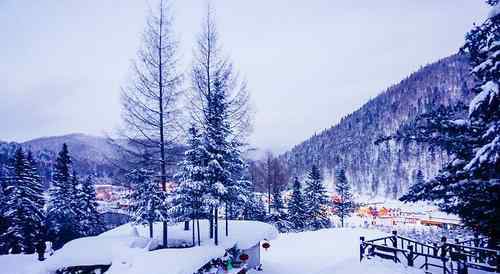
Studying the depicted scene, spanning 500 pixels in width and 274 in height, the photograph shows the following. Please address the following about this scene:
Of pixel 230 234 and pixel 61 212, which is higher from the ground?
pixel 230 234

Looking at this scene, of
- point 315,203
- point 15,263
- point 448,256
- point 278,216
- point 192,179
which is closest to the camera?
Result: point 448,256

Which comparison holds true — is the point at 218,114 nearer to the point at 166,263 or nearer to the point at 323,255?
the point at 166,263

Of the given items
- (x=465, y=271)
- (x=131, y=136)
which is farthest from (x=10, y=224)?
(x=465, y=271)

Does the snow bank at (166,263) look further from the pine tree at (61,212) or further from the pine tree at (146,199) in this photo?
the pine tree at (61,212)

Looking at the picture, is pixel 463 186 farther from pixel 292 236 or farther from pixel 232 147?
pixel 292 236

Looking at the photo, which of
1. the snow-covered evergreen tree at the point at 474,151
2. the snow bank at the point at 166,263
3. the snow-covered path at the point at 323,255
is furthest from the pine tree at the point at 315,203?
the snow-covered evergreen tree at the point at 474,151

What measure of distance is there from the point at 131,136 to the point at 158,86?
2752mm

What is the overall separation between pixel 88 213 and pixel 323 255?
91.3 feet

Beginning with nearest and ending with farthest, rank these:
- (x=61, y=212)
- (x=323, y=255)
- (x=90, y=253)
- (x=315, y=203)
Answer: (x=90, y=253) → (x=323, y=255) → (x=61, y=212) → (x=315, y=203)

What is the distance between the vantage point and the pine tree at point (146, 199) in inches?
643

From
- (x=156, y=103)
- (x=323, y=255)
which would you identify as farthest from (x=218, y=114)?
(x=323, y=255)

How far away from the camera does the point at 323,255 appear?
25016 millimetres

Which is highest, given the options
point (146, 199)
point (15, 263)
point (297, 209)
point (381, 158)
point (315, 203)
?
point (381, 158)

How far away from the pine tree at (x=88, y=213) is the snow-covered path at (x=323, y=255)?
21534 millimetres
